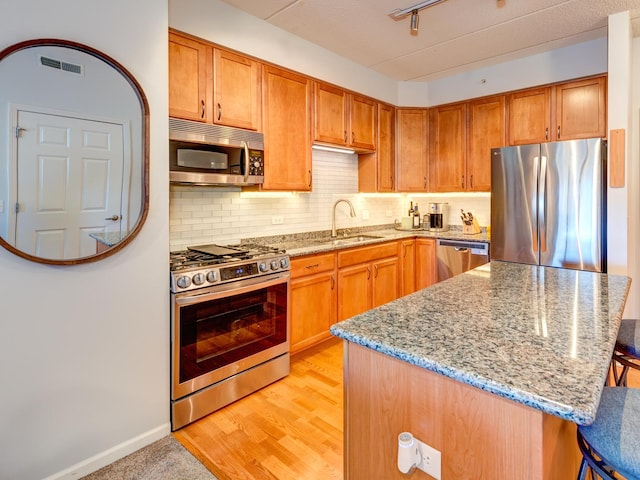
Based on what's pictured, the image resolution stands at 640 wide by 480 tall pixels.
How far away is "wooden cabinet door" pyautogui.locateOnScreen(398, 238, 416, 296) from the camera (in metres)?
4.05

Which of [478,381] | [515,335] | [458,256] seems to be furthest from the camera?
[458,256]

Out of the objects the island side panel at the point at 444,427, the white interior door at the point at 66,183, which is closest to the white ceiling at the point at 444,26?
the white interior door at the point at 66,183

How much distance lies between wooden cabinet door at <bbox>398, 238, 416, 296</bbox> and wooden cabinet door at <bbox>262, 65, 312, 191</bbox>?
4.44 feet

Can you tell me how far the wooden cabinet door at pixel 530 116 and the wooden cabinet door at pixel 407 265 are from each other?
1.48m

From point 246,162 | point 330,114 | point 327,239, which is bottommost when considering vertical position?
point 327,239

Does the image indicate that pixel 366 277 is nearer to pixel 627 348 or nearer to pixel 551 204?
pixel 551 204

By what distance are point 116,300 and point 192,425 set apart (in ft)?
2.98

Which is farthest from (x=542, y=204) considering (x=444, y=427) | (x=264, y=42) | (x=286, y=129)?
(x=444, y=427)

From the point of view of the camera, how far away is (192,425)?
224 centimetres


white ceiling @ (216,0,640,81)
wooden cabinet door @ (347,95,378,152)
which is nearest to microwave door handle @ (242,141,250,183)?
white ceiling @ (216,0,640,81)

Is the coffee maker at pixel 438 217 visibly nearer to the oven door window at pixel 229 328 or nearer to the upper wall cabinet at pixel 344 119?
the upper wall cabinet at pixel 344 119

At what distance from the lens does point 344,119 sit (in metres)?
3.67

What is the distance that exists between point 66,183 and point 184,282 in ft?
2.50

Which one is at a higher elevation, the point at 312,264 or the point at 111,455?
the point at 312,264
